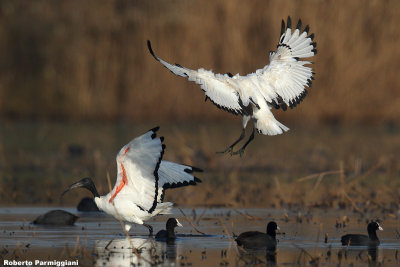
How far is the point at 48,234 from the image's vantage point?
9969 millimetres

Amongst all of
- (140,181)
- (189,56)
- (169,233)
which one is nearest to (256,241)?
(169,233)

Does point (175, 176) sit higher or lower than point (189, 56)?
lower

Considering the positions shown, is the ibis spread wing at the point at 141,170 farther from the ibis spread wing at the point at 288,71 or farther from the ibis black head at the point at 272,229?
the ibis spread wing at the point at 288,71

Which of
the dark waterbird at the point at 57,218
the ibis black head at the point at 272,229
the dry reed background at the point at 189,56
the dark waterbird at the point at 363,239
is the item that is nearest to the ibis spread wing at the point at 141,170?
the ibis black head at the point at 272,229

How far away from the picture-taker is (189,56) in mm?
21875

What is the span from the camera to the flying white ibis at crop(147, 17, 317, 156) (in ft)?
31.9

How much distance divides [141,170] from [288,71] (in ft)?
7.79

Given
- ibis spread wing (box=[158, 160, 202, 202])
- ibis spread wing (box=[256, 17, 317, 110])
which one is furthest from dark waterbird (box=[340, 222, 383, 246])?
ibis spread wing (box=[256, 17, 317, 110])

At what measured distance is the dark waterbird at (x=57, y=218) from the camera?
35.0 feet

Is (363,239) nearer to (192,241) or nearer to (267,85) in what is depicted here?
(192,241)

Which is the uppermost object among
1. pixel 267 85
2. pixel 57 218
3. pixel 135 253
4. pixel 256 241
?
pixel 267 85

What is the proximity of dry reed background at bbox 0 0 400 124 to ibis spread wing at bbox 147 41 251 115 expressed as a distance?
11.7m

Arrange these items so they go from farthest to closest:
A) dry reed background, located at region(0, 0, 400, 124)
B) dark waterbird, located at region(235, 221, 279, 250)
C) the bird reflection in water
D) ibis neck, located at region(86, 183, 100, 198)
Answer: dry reed background, located at region(0, 0, 400, 124)
ibis neck, located at region(86, 183, 100, 198)
dark waterbird, located at region(235, 221, 279, 250)
the bird reflection in water

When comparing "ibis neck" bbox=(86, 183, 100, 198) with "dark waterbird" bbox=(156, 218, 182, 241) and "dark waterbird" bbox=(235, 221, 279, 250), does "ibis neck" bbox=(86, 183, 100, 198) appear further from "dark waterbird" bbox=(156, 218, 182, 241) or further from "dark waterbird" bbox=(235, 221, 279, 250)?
"dark waterbird" bbox=(235, 221, 279, 250)
